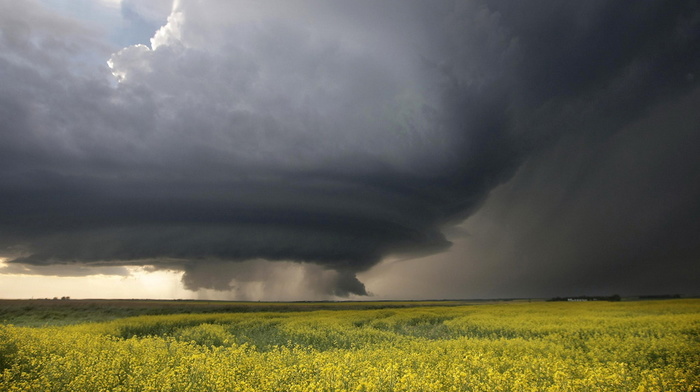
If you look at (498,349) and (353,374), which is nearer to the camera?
(353,374)

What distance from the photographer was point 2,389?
977cm

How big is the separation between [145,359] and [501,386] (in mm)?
10353

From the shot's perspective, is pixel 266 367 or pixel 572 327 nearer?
pixel 266 367

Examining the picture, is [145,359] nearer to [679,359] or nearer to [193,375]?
[193,375]

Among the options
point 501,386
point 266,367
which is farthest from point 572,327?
point 266,367

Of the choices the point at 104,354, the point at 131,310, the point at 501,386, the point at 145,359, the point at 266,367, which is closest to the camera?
the point at 501,386

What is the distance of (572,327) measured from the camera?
964 inches

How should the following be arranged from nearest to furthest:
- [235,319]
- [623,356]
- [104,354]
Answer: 1. [104,354]
2. [623,356]
3. [235,319]

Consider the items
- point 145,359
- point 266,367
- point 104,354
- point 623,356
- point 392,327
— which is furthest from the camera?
point 392,327

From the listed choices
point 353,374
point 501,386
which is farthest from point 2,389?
point 501,386

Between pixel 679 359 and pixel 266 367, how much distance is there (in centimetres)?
1582

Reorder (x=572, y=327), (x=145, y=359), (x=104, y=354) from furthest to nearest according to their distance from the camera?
(x=572, y=327), (x=104, y=354), (x=145, y=359)

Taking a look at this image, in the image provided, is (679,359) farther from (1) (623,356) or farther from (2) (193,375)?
(2) (193,375)

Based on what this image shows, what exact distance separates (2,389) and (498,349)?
15.7 m
